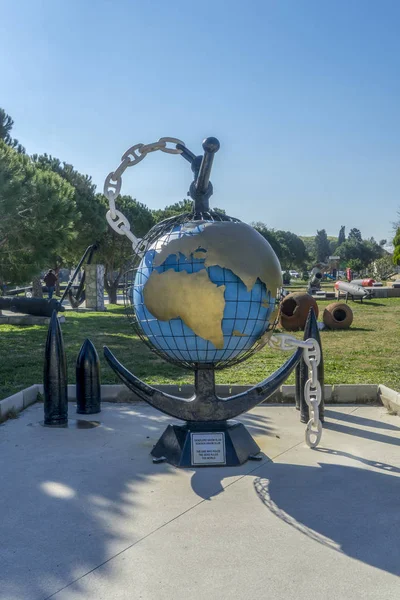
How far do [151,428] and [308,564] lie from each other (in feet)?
11.2

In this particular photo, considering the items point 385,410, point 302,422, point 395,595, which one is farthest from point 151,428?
point 395,595

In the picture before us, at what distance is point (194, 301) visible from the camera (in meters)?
5.02

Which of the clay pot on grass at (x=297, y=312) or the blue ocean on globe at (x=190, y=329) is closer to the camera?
the blue ocean on globe at (x=190, y=329)

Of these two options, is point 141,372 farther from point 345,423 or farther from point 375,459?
point 375,459

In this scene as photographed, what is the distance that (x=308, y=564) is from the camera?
3.56 metres

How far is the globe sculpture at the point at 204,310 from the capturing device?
200 inches

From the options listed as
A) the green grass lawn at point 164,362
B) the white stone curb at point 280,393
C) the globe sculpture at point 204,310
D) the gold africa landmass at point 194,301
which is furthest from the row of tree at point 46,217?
the gold africa landmass at point 194,301

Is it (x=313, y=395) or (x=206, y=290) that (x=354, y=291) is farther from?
(x=206, y=290)

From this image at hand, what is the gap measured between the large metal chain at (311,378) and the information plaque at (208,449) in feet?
3.06

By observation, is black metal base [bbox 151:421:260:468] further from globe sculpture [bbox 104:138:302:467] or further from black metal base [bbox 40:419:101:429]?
black metal base [bbox 40:419:101:429]

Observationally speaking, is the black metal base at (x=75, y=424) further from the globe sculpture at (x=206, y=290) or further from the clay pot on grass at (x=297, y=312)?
the clay pot on grass at (x=297, y=312)

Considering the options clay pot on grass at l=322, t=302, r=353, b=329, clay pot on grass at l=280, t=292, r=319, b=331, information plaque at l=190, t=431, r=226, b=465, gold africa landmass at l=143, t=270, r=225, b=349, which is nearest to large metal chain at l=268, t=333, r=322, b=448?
gold africa landmass at l=143, t=270, r=225, b=349

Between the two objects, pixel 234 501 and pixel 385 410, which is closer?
pixel 234 501

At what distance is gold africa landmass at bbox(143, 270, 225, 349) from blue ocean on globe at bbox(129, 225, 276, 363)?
0.05m
